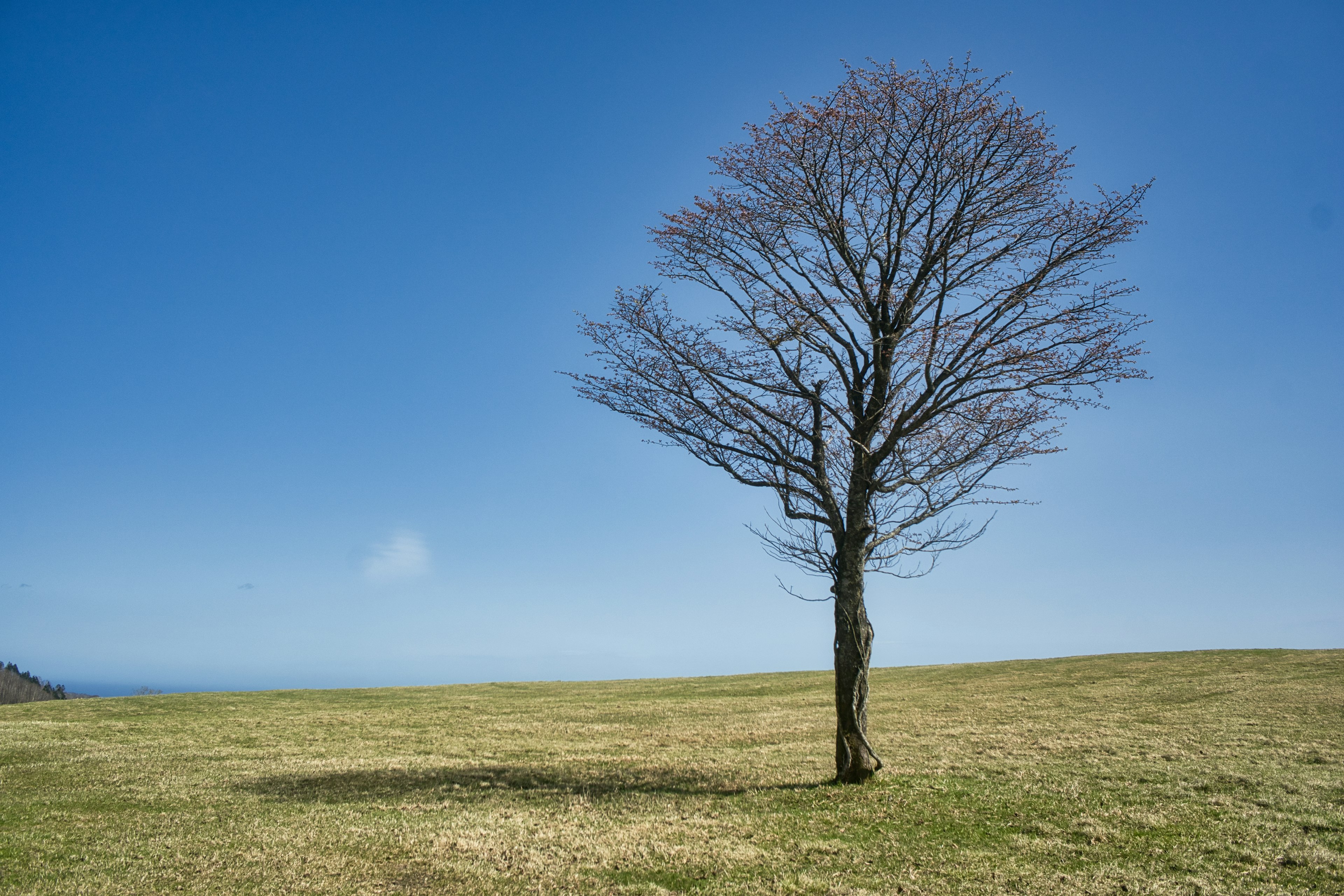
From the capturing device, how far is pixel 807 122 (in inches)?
566

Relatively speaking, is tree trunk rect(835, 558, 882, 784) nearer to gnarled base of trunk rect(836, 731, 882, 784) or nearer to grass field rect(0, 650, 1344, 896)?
gnarled base of trunk rect(836, 731, 882, 784)

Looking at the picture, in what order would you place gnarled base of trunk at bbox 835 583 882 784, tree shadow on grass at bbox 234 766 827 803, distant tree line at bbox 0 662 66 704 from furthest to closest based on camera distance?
distant tree line at bbox 0 662 66 704, gnarled base of trunk at bbox 835 583 882 784, tree shadow on grass at bbox 234 766 827 803

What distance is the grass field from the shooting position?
8.49 metres

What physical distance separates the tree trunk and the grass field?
608 millimetres

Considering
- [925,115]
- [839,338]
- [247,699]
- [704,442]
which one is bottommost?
[247,699]

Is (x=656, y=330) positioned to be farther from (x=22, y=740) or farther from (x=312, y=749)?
(x=22, y=740)

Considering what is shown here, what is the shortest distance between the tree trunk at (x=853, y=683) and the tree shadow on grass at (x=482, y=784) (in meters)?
0.67

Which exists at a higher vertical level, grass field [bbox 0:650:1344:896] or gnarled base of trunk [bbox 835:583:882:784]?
gnarled base of trunk [bbox 835:583:882:784]

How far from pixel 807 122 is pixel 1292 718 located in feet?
62.4

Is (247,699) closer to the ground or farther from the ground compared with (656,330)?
closer to the ground

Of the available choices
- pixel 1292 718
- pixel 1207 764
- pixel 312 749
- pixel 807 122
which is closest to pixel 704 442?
pixel 807 122

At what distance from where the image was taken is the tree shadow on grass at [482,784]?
1311cm

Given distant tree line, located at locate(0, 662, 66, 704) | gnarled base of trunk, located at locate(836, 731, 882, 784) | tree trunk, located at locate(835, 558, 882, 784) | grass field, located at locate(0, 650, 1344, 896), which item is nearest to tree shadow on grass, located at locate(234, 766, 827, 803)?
grass field, located at locate(0, 650, 1344, 896)

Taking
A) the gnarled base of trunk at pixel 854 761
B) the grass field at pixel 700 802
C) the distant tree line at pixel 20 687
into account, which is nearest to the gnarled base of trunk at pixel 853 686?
the gnarled base of trunk at pixel 854 761
